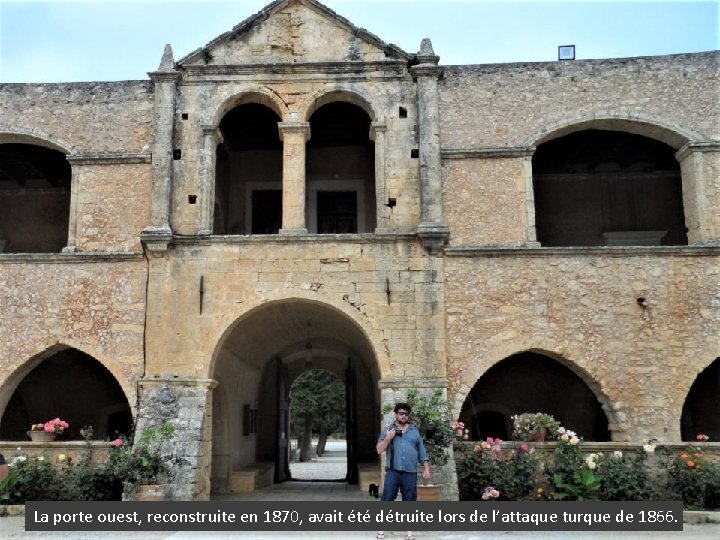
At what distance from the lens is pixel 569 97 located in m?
12.6

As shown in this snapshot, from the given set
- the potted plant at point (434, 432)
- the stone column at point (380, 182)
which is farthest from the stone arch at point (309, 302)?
the stone column at point (380, 182)

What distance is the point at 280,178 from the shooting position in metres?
15.2

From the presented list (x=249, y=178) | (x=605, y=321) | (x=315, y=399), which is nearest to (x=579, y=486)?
(x=605, y=321)

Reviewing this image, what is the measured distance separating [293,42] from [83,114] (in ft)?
13.0

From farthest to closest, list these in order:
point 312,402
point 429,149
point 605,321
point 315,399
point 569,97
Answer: point 315,399 < point 312,402 < point 569,97 < point 429,149 < point 605,321

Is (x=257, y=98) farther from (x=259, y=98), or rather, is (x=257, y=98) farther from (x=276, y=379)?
(x=276, y=379)

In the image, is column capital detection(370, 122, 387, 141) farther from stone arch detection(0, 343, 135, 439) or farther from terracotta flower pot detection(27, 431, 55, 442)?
stone arch detection(0, 343, 135, 439)

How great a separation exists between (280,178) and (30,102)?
4.92m

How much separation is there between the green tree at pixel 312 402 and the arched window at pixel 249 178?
17.9 m

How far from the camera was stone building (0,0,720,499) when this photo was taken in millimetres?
11562

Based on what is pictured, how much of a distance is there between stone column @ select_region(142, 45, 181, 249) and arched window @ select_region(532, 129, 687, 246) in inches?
285

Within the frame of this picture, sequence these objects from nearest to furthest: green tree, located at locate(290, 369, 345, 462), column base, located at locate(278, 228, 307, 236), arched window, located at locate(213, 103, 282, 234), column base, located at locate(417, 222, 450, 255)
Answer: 1. column base, located at locate(417, 222, 450, 255)
2. column base, located at locate(278, 228, 307, 236)
3. arched window, located at locate(213, 103, 282, 234)
4. green tree, located at locate(290, 369, 345, 462)

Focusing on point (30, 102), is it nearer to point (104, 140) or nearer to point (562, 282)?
point (104, 140)

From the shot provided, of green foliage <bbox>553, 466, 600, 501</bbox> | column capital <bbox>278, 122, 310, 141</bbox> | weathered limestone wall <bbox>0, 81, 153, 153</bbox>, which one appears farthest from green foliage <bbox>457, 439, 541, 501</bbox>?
weathered limestone wall <bbox>0, 81, 153, 153</bbox>
